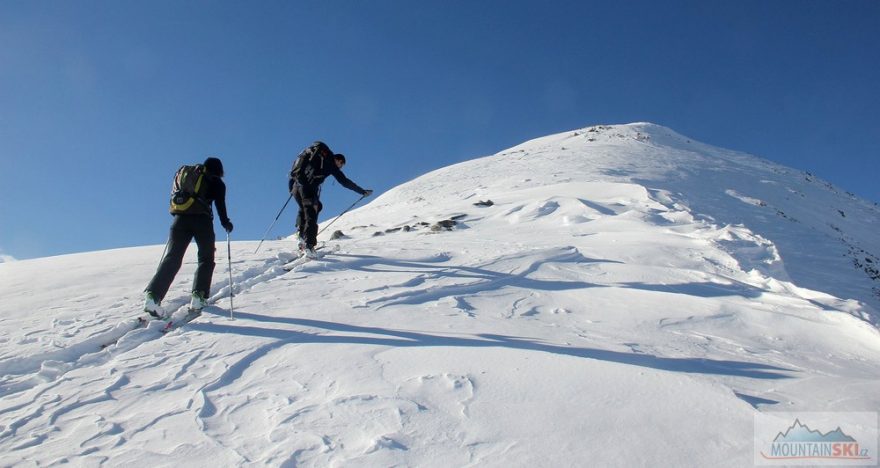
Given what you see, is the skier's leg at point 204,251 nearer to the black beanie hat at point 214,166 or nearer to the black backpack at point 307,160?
the black beanie hat at point 214,166

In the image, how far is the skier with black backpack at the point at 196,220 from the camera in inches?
202

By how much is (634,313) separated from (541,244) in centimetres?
359

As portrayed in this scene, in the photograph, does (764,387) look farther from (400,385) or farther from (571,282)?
(571,282)

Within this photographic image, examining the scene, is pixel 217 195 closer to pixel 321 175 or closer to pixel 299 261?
pixel 299 261

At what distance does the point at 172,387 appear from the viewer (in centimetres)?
329

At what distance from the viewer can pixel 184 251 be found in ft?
17.1

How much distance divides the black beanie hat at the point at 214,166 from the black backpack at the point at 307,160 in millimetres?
2478

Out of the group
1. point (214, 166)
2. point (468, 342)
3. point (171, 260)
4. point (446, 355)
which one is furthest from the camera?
point (214, 166)

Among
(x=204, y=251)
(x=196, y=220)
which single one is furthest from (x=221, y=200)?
(x=204, y=251)

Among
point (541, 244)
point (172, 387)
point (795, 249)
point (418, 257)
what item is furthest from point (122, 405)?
point (795, 249)

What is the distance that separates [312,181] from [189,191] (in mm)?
2808

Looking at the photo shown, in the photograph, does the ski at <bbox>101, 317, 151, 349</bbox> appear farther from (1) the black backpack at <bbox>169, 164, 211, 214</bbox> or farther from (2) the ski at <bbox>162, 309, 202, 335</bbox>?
(1) the black backpack at <bbox>169, 164, 211, 214</bbox>

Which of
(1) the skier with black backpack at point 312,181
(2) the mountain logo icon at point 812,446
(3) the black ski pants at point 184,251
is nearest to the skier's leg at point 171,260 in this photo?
(3) the black ski pants at point 184,251

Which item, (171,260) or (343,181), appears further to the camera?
(343,181)
